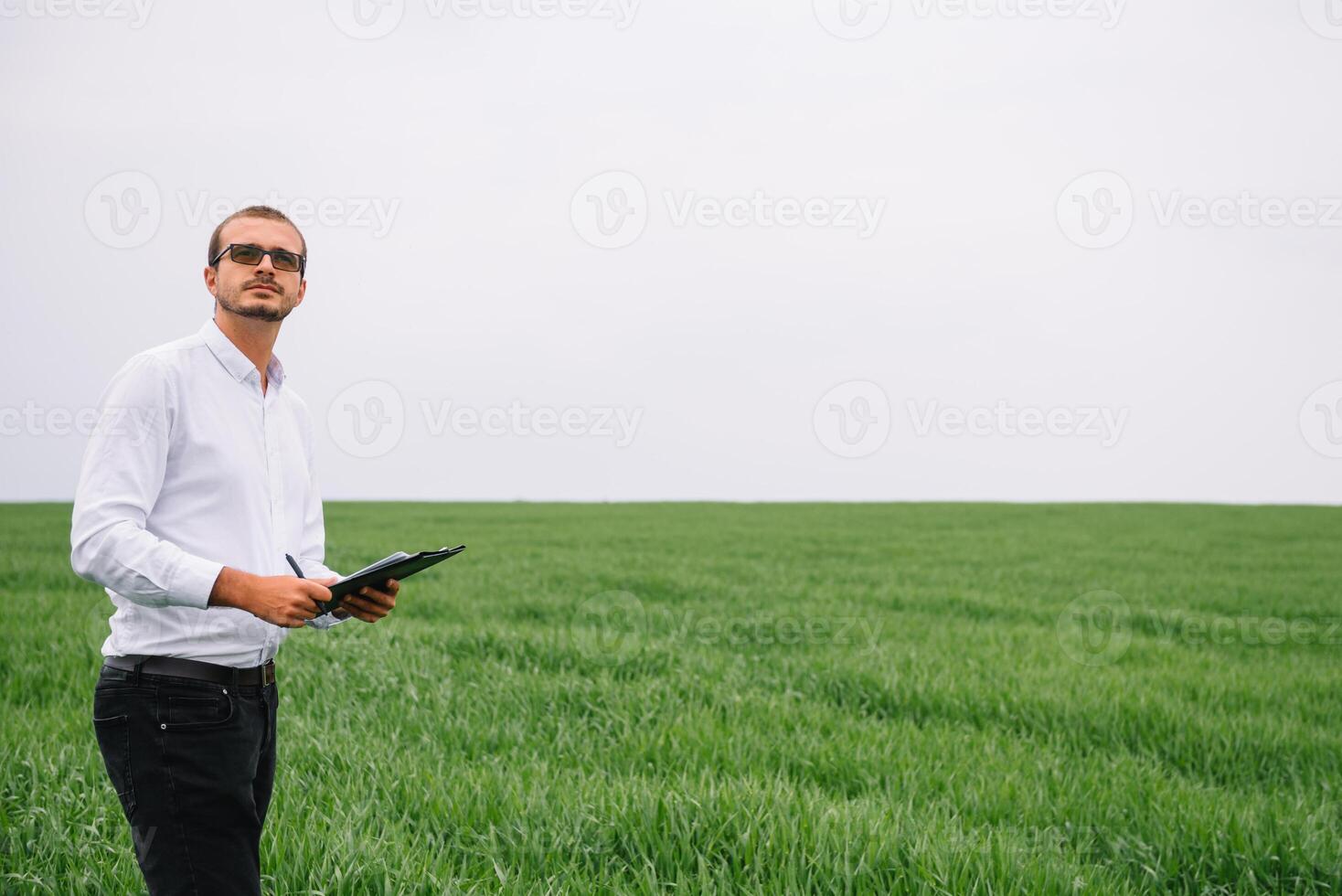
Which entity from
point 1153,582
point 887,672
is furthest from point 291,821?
point 1153,582

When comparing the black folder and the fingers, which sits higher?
the black folder

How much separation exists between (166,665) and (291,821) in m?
1.98

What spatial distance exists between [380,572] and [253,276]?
3.29ft

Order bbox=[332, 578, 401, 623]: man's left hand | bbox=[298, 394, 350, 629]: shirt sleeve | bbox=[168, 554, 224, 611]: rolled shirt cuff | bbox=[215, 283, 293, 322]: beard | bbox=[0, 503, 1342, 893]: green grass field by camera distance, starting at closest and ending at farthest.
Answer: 1. bbox=[168, 554, 224, 611]: rolled shirt cuff
2. bbox=[332, 578, 401, 623]: man's left hand
3. bbox=[215, 283, 293, 322]: beard
4. bbox=[298, 394, 350, 629]: shirt sleeve
5. bbox=[0, 503, 1342, 893]: green grass field

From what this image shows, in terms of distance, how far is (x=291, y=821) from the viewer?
4113 mm

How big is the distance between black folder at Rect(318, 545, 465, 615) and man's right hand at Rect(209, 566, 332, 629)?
0.08 m

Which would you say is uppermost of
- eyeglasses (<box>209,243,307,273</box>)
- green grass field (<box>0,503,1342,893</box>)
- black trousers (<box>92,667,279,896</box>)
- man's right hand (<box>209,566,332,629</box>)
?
eyeglasses (<box>209,243,307,273</box>)

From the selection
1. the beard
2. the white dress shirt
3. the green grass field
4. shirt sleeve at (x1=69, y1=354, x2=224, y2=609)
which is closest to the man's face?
the beard

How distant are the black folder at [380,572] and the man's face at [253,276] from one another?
2.89 ft

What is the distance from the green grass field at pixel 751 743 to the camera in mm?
3824

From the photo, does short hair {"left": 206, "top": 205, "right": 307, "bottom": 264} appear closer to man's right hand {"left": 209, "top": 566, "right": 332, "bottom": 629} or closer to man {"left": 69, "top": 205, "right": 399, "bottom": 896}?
man {"left": 69, "top": 205, "right": 399, "bottom": 896}

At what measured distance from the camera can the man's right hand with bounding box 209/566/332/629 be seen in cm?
229

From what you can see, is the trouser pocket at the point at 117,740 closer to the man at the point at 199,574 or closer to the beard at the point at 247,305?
the man at the point at 199,574

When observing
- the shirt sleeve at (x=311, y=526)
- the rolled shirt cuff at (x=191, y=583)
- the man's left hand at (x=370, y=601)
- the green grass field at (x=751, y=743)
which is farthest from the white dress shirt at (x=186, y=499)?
the green grass field at (x=751, y=743)
